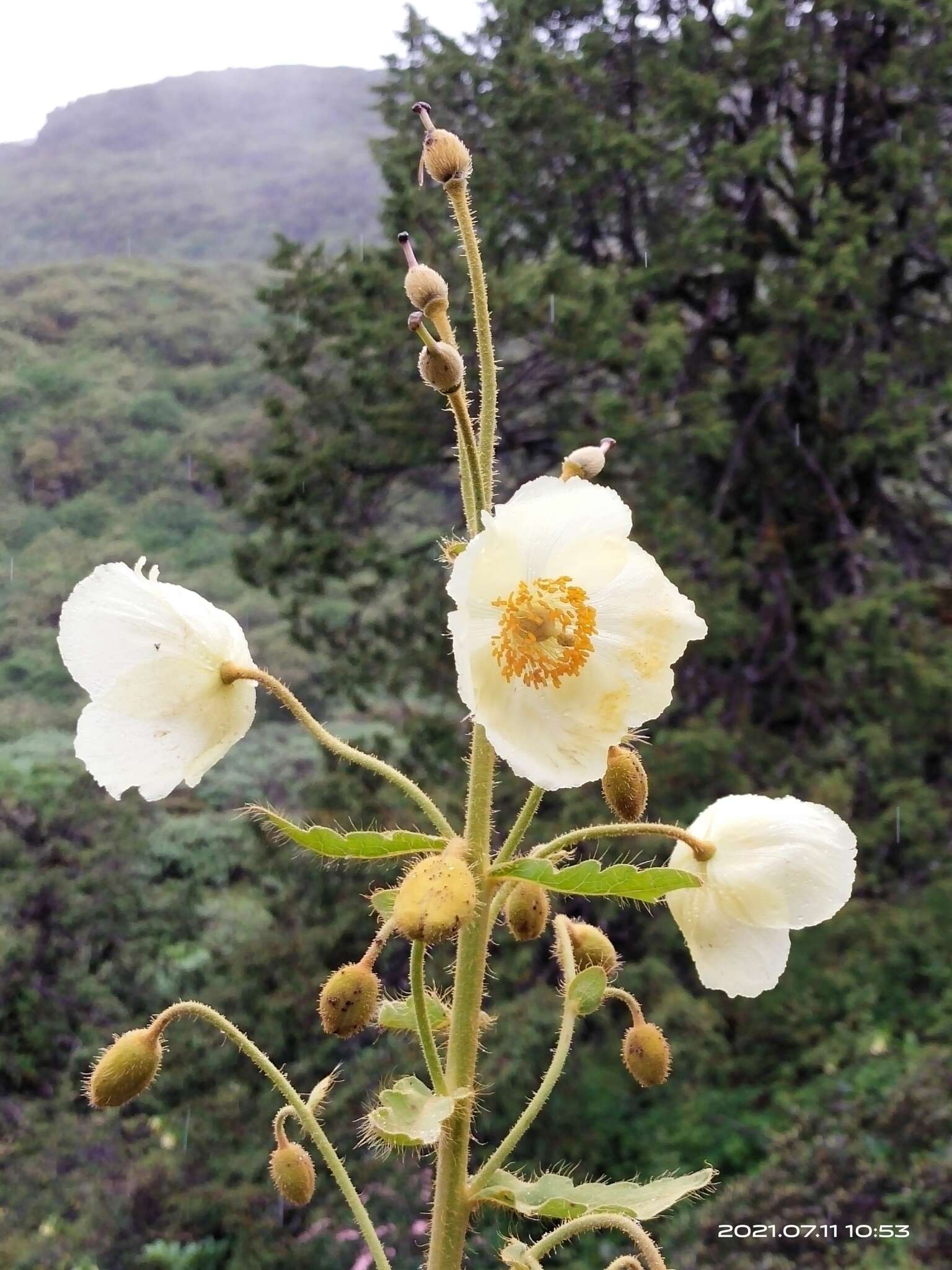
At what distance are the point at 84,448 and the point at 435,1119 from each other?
5.83 m

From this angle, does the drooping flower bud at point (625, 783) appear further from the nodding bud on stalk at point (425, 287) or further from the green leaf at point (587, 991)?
the nodding bud on stalk at point (425, 287)

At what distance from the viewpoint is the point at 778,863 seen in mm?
841

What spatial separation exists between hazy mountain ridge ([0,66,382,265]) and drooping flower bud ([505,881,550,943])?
7.63 metres

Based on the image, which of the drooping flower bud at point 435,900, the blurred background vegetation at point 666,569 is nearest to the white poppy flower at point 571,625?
the drooping flower bud at point 435,900

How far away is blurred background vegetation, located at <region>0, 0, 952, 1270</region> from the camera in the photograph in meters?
3.71

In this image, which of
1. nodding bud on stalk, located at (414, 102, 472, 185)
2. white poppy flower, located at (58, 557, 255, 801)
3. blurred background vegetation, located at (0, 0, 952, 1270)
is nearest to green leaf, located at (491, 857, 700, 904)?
white poppy flower, located at (58, 557, 255, 801)

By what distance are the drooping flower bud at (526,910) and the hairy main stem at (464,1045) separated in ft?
0.08

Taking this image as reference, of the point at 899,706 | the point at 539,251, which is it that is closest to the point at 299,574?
the point at 539,251

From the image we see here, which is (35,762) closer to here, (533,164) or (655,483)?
(655,483)

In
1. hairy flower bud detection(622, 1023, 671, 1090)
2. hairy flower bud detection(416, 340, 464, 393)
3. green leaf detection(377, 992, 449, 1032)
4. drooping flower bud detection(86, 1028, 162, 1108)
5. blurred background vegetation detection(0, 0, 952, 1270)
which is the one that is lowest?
blurred background vegetation detection(0, 0, 952, 1270)

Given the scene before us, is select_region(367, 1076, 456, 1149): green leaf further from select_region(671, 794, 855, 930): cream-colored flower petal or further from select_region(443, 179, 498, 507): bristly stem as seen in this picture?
select_region(443, 179, 498, 507): bristly stem

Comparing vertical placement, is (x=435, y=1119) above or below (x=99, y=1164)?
above

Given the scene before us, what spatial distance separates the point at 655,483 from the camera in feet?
14.0

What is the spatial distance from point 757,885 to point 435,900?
0.28m
